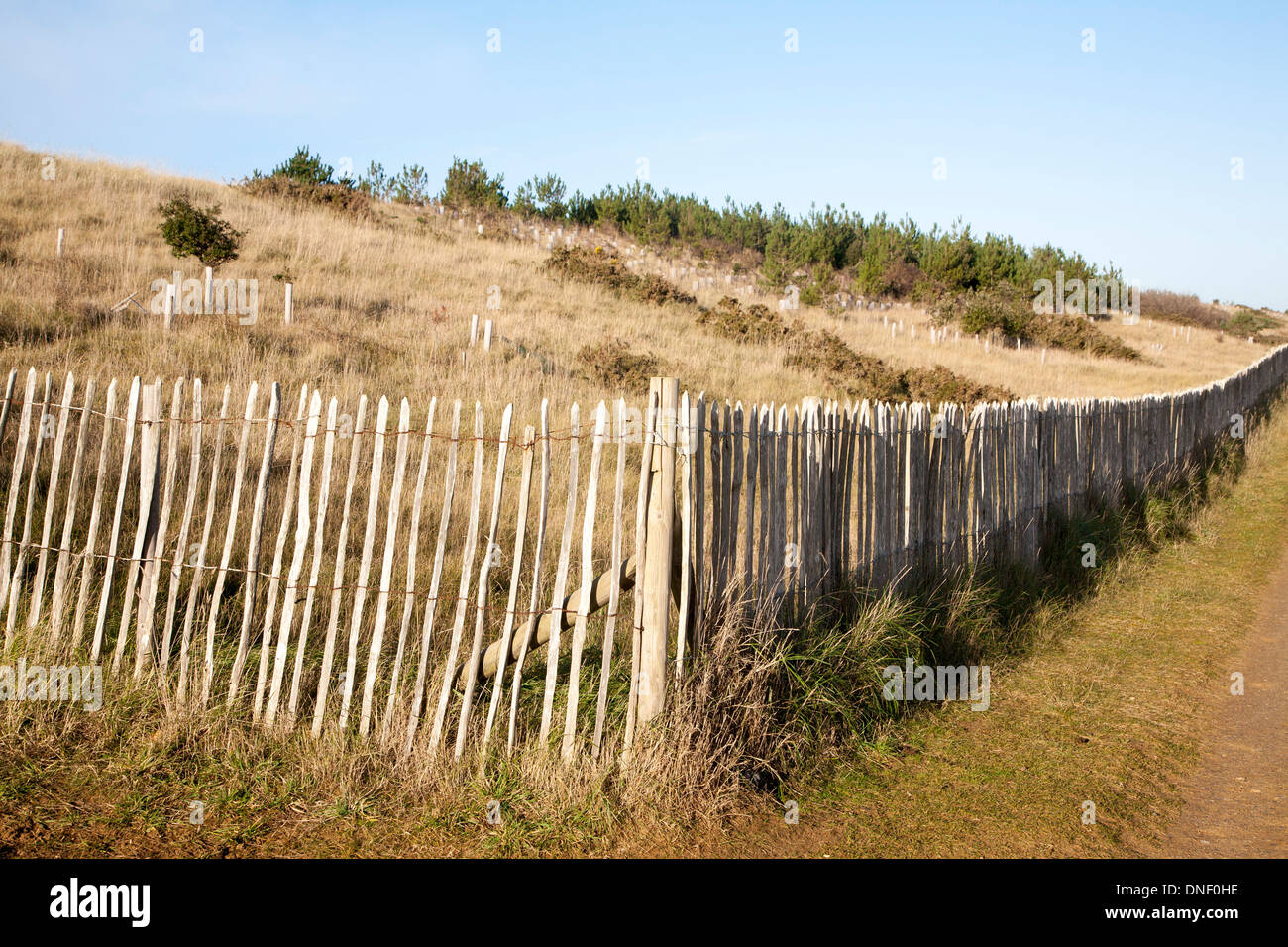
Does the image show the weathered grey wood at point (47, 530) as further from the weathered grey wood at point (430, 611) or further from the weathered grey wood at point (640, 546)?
the weathered grey wood at point (640, 546)

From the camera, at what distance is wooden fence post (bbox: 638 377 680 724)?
11.9ft

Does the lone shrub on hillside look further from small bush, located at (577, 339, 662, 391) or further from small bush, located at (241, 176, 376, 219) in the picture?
small bush, located at (241, 176, 376, 219)

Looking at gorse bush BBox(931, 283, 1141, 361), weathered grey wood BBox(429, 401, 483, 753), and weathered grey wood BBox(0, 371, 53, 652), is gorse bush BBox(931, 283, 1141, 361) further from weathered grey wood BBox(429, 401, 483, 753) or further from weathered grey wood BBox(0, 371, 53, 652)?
weathered grey wood BBox(0, 371, 53, 652)

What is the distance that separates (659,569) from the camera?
3645 millimetres

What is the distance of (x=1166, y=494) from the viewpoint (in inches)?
387

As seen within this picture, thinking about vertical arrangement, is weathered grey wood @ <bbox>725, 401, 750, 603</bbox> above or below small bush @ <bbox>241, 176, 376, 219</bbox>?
below

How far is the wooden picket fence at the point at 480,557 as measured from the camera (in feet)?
12.1

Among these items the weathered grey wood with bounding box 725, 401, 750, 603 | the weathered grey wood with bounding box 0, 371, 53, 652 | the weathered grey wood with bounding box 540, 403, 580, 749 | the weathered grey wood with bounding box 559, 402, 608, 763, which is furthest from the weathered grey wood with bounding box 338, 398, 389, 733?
the weathered grey wood with bounding box 0, 371, 53, 652

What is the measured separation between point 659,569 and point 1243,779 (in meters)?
3.02

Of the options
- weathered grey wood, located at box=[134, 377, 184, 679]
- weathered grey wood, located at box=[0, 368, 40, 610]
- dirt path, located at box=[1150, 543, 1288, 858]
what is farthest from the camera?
weathered grey wood, located at box=[0, 368, 40, 610]

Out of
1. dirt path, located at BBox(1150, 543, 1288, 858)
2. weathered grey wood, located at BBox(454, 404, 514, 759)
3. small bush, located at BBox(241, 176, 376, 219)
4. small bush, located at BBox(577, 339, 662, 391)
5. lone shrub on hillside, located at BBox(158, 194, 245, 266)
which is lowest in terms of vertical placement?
dirt path, located at BBox(1150, 543, 1288, 858)

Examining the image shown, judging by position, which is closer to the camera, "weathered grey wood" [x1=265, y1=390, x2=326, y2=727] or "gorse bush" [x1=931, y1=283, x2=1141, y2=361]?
"weathered grey wood" [x1=265, y1=390, x2=326, y2=727]

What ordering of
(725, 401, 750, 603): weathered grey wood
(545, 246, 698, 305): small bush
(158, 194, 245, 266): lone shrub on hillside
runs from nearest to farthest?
(725, 401, 750, 603): weathered grey wood
(158, 194, 245, 266): lone shrub on hillside
(545, 246, 698, 305): small bush

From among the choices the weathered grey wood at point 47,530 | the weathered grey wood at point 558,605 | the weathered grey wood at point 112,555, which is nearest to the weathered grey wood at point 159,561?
the weathered grey wood at point 112,555
